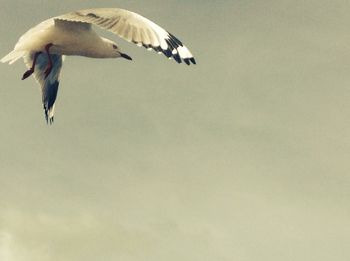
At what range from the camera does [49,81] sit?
63.4 feet

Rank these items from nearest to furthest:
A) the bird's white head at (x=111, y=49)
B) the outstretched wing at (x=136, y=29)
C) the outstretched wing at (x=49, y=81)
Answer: the outstretched wing at (x=136, y=29) → the bird's white head at (x=111, y=49) → the outstretched wing at (x=49, y=81)

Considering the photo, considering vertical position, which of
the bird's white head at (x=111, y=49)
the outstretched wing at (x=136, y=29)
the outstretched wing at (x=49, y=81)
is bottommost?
the outstretched wing at (x=136, y=29)

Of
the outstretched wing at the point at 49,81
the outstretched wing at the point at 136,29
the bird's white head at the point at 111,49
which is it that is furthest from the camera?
the outstretched wing at the point at 49,81

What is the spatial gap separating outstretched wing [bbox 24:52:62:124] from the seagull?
3cm

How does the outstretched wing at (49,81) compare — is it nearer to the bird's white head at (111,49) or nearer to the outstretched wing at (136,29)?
the bird's white head at (111,49)

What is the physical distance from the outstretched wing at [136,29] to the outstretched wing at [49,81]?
386 cm

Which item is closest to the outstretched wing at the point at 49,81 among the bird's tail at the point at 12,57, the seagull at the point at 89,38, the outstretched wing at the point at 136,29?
the seagull at the point at 89,38

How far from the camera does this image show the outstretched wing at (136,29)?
45.1 ft

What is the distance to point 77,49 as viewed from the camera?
623 inches

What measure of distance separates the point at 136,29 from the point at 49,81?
19.4 ft

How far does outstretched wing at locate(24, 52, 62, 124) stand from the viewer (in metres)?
18.7

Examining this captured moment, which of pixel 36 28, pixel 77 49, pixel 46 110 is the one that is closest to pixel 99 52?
pixel 77 49

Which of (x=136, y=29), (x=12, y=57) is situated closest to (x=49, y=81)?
(x=12, y=57)

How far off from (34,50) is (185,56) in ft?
12.7
